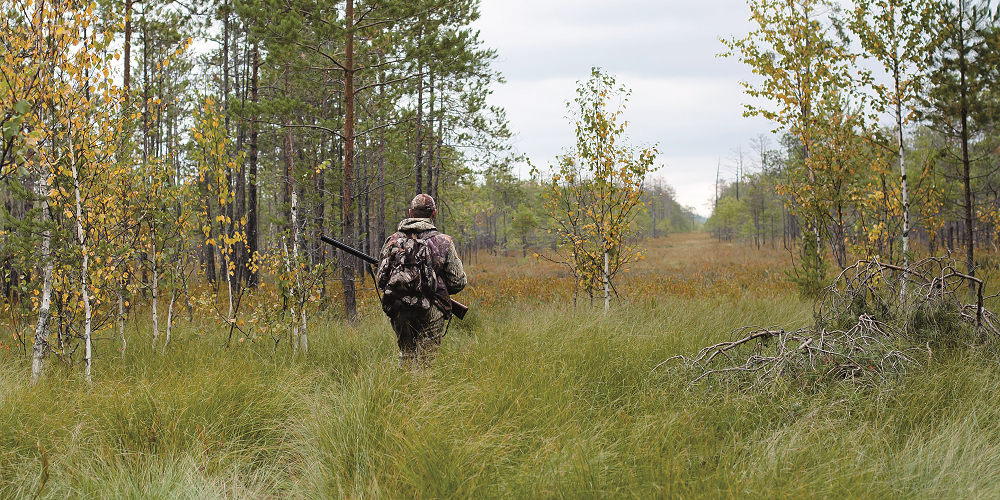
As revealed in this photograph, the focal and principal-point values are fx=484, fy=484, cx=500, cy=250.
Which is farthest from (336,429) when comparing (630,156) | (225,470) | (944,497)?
(630,156)

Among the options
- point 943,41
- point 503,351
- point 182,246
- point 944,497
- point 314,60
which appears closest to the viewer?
point 944,497

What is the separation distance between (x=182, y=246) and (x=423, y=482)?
426 centimetres

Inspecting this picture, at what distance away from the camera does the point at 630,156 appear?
24.7ft

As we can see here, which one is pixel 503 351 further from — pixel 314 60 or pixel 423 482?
pixel 314 60

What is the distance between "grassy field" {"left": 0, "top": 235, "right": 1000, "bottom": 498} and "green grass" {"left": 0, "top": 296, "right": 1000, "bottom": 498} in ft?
0.05

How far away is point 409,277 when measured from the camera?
13.3 ft

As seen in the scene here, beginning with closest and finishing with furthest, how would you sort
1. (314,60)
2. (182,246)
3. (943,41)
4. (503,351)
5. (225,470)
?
(225,470) → (503,351) → (182,246) → (943,41) → (314,60)

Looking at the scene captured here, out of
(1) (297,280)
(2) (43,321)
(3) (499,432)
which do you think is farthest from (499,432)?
(2) (43,321)

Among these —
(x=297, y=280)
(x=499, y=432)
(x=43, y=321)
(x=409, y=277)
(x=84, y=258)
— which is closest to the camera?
(x=499, y=432)

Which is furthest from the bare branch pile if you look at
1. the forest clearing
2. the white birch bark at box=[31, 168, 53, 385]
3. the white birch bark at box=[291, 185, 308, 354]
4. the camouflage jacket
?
the white birch bark at box=[31, 168, 53, 385]

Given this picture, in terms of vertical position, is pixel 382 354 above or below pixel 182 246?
below

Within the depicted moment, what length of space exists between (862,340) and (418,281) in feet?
12.3

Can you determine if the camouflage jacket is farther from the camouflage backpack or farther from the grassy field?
the grassy field

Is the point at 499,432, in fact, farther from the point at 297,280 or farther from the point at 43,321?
the point at 43,321
